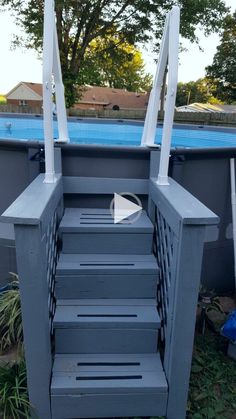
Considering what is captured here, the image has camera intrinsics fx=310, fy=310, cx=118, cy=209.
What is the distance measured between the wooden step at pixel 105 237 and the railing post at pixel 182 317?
58cm

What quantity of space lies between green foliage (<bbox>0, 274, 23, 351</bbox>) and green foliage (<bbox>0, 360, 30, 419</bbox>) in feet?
0.97

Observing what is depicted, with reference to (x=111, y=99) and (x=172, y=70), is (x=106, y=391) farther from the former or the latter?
(x=111, y=99)

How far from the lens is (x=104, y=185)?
2.30 meters

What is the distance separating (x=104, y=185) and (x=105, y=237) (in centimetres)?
42

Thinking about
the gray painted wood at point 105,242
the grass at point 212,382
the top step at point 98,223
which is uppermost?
the top step at point 98,223

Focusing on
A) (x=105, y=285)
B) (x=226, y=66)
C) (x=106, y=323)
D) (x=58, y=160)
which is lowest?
(x=106, y=323)

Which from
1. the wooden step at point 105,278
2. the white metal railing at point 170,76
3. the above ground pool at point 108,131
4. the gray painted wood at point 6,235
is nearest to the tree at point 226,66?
the above ground pool at point 108,131

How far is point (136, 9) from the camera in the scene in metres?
12.4

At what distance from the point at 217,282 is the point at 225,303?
0.21 meters

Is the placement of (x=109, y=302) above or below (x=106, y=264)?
below

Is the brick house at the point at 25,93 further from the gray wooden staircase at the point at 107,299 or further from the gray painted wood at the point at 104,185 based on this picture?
the gray wooden staircase at the point at 107,299

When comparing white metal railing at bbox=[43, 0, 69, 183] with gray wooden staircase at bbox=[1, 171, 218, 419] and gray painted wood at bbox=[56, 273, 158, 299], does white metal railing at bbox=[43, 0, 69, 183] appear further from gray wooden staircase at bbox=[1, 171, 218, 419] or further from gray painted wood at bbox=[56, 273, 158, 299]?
gray painted wood at bbox=[56, 273, 158, 299]

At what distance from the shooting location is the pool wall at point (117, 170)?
7.60 feet

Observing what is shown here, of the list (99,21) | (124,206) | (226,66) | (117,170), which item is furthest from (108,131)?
(226,66)
